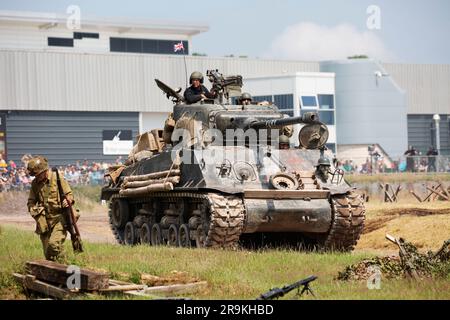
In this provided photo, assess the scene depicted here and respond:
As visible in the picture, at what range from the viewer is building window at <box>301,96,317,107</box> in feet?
194

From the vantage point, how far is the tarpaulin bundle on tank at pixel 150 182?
2184 centimetres

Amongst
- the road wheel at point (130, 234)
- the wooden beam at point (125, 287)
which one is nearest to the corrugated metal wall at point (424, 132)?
the road wheel at point (130, 234)

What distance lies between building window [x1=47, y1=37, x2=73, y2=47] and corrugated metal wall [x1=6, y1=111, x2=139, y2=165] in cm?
881

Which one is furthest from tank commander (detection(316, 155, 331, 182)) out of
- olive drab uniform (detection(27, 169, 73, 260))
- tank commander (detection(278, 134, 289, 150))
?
olive drab uniform (detection(27, 169, 73, 260))

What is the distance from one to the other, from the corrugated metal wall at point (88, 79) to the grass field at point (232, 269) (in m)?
35.2

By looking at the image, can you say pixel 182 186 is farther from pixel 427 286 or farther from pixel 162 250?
pixel 427 286

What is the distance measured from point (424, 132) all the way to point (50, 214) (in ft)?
181

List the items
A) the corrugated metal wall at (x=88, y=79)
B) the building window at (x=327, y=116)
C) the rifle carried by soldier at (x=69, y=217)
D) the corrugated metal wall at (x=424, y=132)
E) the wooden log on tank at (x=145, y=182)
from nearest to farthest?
1. the rifle carried by soldier at (x=69, y=217)
2. the wooden log on tank at (x=145, y=182)
3. the corrugated metal wall at (x=88, y=79)
4. the building window at (x=327, y=116)
5. the corrugated metal wall at (x=424, y=132)

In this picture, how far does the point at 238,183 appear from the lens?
828 inches

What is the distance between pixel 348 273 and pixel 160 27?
5250 cm

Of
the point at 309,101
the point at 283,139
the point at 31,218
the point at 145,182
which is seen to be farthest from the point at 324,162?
the point at 309,101

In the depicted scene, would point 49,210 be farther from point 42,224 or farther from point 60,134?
point 60,134

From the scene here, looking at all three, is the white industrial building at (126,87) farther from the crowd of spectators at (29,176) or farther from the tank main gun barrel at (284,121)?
the tank main gun barrel at (284,121)

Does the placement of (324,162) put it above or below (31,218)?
above
